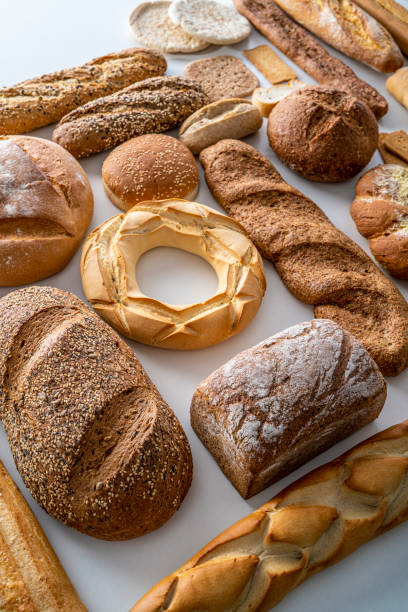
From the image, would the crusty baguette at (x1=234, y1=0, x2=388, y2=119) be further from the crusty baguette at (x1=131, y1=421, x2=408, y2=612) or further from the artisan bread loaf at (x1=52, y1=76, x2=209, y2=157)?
the crusty baguette at (x1=131, y1=421, x2=408, y2=612)

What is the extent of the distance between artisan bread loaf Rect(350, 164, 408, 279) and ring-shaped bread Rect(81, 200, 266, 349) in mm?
540

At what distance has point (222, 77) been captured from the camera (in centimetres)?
281

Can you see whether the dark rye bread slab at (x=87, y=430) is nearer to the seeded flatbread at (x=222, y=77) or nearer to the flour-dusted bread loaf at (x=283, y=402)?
the flour-dusted bread loaf at (x=283, y=402)

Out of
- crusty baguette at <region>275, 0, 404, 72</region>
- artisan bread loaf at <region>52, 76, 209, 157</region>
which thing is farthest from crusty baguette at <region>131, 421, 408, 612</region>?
crusty baguette at <region>275, 0, 404, 72</region>

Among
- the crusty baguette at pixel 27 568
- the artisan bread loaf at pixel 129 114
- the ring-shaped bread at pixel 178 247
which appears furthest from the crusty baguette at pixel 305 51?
the crusty baguette at pixel 27 568

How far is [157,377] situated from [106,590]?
2.21ft

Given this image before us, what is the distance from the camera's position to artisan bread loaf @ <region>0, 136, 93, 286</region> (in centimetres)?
196

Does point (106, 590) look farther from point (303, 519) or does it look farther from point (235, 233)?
point (235, 233)

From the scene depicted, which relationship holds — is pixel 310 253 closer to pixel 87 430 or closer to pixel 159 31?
pixel 87 430

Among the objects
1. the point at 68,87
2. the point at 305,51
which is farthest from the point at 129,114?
the point at 305,51

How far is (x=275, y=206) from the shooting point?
227 cm

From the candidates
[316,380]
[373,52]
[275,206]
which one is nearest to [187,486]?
[316,380]

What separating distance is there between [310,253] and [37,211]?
1.05 metres

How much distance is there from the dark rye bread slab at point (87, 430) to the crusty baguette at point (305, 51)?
197 centimetres
